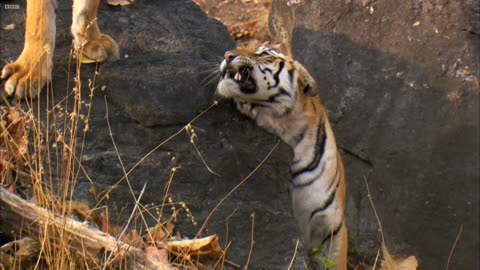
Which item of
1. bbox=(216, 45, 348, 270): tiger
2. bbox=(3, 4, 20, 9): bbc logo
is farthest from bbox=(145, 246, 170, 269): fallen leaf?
bbox=(3, 4, 20, 9): bbc logo

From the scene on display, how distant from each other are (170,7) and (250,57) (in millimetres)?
1103

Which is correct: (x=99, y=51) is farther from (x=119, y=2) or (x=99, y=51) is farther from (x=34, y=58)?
(x=119, y=2)

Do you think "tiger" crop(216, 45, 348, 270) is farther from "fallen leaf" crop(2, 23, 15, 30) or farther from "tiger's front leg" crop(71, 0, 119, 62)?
"fallen leaf" crop(2, 23, 15, 30)

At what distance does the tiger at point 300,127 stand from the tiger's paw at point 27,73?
27.1 inches

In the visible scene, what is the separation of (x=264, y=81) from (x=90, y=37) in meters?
0.79

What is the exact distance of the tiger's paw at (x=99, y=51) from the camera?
3.95m

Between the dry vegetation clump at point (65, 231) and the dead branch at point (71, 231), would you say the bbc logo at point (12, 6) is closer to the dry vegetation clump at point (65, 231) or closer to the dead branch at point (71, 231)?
the dry vegetation clump at point (65, 231)

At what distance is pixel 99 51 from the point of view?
3.95m

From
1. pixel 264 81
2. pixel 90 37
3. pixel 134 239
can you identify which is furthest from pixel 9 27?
pixel 134 239

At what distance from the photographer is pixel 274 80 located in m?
3.83

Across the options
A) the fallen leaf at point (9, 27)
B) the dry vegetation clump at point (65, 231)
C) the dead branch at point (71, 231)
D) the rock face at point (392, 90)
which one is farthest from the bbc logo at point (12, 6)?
the dead branch at point (71, 231)

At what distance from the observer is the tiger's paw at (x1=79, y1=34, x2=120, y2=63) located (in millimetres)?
3949

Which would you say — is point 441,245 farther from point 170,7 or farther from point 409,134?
point 170,7

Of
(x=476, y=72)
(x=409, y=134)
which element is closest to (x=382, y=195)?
(x=409, y=134)
